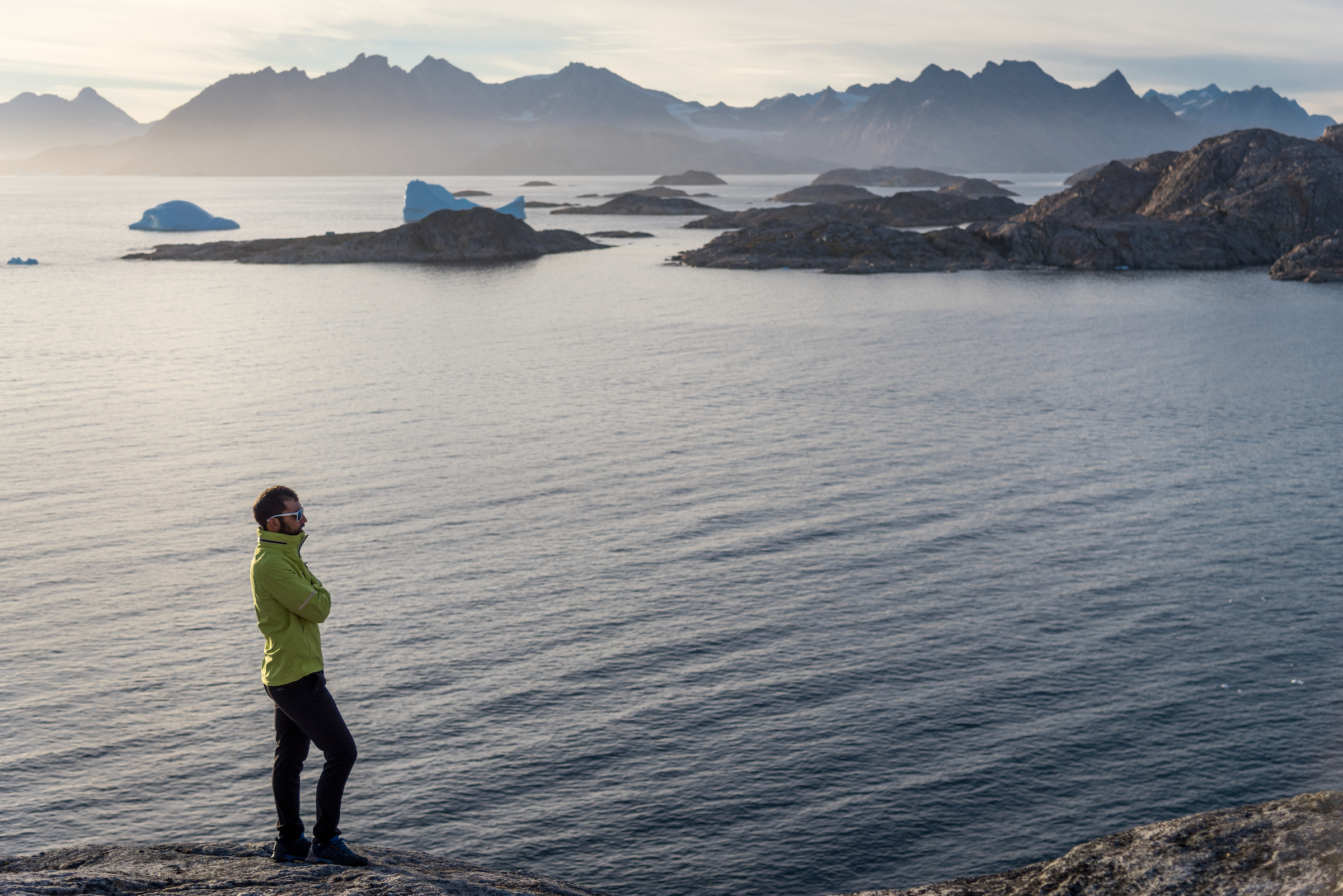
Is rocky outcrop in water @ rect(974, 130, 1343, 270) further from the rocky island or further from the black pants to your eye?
the black pants

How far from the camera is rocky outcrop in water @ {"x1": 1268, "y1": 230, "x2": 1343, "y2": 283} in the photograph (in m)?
100

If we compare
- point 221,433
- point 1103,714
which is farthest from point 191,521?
point 1103,714

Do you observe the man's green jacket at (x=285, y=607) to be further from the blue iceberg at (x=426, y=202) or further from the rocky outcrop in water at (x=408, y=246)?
the blue iceberg at (x=426, y=202)

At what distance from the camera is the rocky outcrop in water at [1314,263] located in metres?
100

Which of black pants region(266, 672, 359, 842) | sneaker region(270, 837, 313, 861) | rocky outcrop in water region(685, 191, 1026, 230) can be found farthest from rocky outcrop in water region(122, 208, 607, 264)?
sneaker region(270, 837, 313, 861)

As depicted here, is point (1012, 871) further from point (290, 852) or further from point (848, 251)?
point (848, 251)

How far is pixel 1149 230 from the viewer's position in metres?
121

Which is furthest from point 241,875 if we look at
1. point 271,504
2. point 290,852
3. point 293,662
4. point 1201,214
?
point 1201,214

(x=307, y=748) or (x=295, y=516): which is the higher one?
(x=295, y=516)

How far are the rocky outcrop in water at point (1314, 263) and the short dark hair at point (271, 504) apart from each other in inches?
4445

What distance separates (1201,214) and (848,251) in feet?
152

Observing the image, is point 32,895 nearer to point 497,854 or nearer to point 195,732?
point 497,854

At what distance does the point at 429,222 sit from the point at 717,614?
387 feet

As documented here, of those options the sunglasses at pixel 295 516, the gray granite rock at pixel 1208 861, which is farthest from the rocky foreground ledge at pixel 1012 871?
the sunglasses at pixel 295 516
